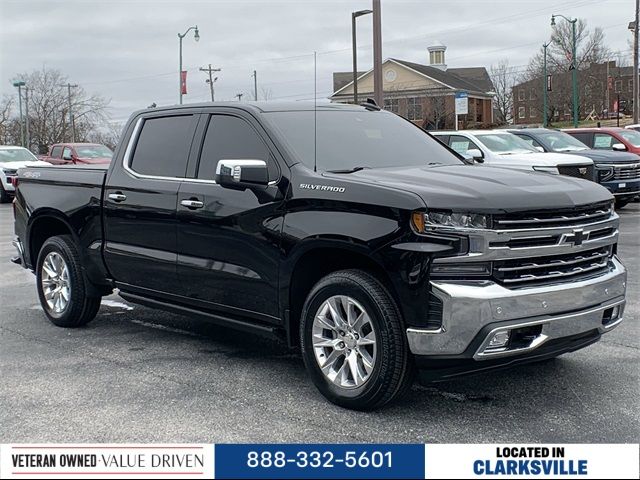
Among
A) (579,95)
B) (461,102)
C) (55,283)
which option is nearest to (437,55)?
(579,95)

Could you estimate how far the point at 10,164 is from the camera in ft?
80.8

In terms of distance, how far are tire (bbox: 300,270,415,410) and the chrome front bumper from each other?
0.56 ft

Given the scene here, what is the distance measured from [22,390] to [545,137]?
15161 millimetres

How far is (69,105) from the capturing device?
64875 mm

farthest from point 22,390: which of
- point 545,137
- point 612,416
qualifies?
point 545,137

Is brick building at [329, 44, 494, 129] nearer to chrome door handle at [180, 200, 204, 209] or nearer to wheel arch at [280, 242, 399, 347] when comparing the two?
chrome door handle at [180, 200, 204, 209]

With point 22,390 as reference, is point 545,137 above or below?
above

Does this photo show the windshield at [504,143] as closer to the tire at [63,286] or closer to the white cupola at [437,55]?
the tire at [63,286]

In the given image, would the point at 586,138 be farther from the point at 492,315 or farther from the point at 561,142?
the point at 492,315

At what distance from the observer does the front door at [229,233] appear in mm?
5023

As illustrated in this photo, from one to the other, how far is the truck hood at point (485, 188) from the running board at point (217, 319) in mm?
1111

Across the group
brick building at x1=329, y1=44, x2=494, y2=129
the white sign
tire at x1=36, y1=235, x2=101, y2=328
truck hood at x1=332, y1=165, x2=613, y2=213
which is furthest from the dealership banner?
brick building at x1=329, y1=44, x2=494, y2=129

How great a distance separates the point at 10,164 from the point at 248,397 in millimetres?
22033

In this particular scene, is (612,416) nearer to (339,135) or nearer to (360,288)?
(360,288)
